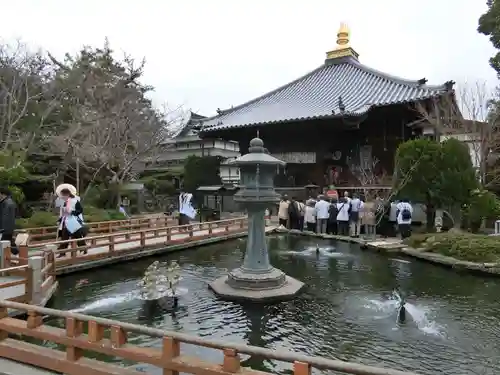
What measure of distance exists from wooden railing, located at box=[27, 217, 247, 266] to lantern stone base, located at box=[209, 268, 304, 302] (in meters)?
3.98

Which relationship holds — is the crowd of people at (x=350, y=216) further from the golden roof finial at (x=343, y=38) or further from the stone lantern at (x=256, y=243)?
the golden roof finial at (x=343, y=38)

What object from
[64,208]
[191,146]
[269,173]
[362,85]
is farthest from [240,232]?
[191,146]

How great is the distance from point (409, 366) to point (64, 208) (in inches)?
374

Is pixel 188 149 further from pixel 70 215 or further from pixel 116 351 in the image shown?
pixel 116 351

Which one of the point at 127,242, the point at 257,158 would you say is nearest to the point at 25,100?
the point at 127,242

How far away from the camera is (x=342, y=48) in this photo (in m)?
32.6

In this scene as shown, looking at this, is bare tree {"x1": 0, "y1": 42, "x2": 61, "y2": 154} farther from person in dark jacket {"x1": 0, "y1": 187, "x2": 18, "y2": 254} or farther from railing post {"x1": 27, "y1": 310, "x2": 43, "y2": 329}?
railing post {"x1": 27, "y1": 310, "x2": 43, "y2": 329}

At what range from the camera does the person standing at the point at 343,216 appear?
16.7m

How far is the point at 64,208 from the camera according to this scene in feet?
37.7

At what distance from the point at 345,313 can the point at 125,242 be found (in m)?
7.46

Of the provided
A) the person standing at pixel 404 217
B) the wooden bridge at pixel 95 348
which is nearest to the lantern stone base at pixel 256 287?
the wooden bridge at pixel 95 348

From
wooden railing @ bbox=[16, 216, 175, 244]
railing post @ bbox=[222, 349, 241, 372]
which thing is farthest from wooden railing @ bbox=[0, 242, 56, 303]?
railing post @ bbox=[222, 349, 241, 372]

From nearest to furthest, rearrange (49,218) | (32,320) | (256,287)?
(32,320) → (256,287) → (49,218)

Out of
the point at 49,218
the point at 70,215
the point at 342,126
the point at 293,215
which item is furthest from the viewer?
the point at 342,126
